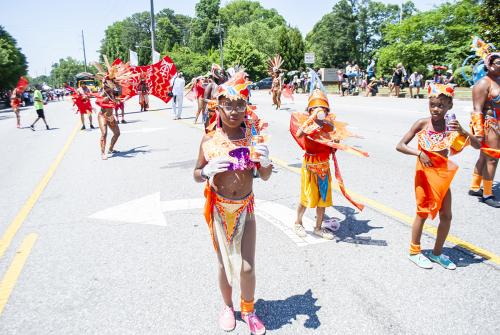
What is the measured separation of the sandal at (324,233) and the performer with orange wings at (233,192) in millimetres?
1650

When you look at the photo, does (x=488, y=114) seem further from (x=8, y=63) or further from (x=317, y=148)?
(x=8, y=63)

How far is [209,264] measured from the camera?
3939 millimetres

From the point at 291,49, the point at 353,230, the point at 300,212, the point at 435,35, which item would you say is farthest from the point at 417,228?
the point at 291,49

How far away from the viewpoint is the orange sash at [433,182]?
3480mm

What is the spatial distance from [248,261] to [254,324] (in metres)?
0.47

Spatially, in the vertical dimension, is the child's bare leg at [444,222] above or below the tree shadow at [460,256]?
above

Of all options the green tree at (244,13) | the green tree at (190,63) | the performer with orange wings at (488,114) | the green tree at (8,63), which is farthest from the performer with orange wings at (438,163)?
the green tree at (244,13)

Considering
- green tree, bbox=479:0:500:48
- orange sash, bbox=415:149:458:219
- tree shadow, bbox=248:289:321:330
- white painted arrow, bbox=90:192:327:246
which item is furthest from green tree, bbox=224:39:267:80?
tree shadow, bbox=248:289:321:330

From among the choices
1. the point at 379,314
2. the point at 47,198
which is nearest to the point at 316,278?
the point at 379,314

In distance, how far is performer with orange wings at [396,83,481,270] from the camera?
3.49 meters

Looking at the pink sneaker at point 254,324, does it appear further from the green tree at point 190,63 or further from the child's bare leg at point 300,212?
the green tree at point 190,63

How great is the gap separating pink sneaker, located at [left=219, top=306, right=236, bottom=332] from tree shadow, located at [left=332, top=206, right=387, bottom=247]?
1785mm

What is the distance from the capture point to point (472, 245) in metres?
4.04

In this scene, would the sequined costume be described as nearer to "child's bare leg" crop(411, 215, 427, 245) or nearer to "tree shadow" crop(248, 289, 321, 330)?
"tree shadow" crop(248, 289, 321, 330)
